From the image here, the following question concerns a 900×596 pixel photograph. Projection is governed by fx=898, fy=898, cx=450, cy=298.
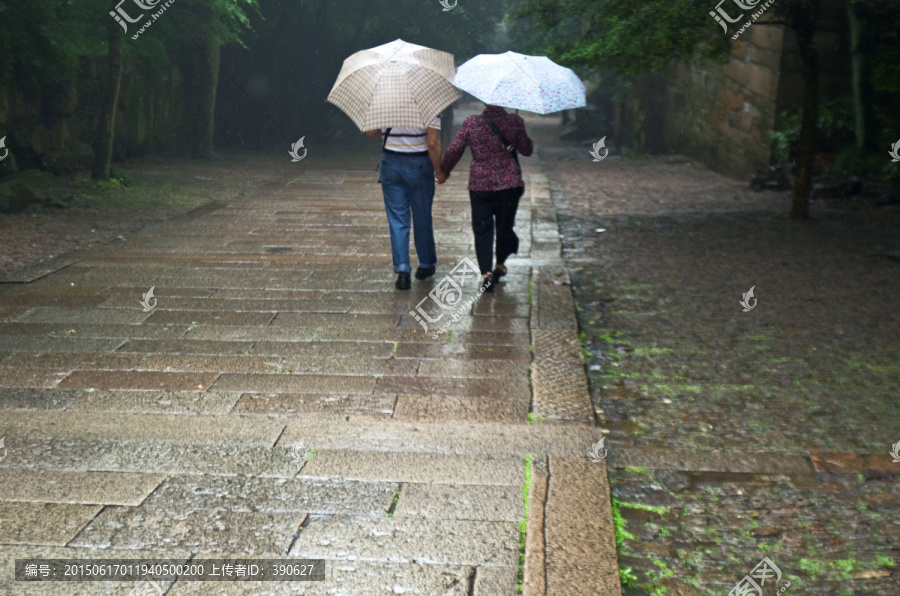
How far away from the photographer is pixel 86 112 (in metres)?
13.6

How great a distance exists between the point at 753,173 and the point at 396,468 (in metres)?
9.98

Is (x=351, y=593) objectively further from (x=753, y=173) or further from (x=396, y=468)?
(x=753, y=173)

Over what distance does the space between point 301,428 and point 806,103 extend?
6927 mm

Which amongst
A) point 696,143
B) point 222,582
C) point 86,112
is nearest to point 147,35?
point 86,112

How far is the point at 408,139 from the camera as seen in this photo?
6.51 meters

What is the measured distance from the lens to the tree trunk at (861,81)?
961 centimetres
